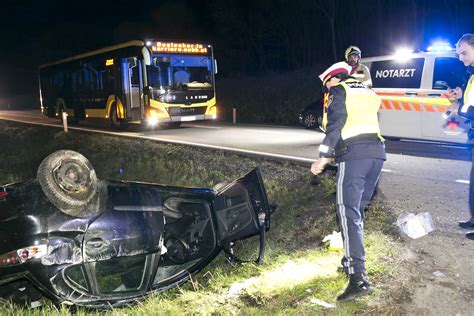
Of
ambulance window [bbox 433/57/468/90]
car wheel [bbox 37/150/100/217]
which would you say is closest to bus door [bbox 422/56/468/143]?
ambulance window [bbox 433/57/468/90]

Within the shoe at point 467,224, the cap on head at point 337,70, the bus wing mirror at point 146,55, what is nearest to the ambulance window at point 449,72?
the shoe at point 467,224

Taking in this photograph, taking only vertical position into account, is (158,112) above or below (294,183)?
above

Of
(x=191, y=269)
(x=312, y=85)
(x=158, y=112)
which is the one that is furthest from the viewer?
(x=312, y=85)

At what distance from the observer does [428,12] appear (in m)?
25.8

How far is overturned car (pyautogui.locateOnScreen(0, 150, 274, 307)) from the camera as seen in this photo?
353cm

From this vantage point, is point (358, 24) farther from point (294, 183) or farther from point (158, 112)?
point (294, 183)

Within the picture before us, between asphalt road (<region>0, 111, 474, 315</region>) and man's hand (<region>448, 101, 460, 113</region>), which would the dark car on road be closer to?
asphalt road (<region>0, 111, 474, 315</region>)

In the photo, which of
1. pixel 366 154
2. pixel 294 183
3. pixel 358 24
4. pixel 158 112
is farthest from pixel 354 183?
pixel 358 24

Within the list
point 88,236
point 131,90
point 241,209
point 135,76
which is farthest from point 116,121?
point 88,236

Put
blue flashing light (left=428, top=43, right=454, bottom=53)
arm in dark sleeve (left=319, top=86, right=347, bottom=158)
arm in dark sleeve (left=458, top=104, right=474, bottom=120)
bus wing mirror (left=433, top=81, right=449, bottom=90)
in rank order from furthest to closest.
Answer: blue flashing light (left=428, top=43, right=454, bottom=53) < bus wing mirror (left=433, top=81, right=449, bottom=90) < arm in dark sleeve (left=458, top=104, right=474, bottom=120) < arm in dark sleeve (left=319, top=86, right=347, bottom=158)

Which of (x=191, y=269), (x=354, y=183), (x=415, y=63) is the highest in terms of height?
(x=415, y=63)

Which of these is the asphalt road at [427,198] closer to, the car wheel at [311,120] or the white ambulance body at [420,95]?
the white ambulance body at [420,95]

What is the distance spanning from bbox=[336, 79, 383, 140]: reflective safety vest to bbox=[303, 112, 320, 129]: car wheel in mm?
11267

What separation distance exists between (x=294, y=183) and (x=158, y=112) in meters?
8.64
